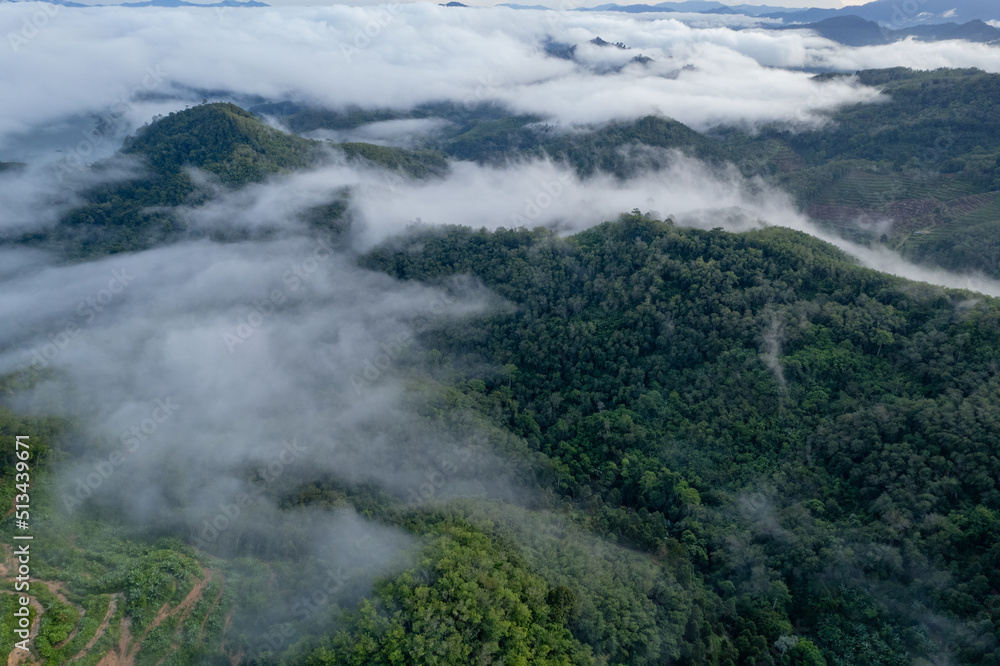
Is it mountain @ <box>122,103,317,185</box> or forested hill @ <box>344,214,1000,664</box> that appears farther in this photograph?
mountain @ <box>122,103,317,185</box>

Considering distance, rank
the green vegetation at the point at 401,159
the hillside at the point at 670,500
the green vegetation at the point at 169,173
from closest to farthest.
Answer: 1. the hillside at the point at 670,500
2. the green vegetation at the point at 169,173
3. the green vegetation at the point at 401,159

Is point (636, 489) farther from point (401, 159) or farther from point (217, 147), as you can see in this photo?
point (401, 159)

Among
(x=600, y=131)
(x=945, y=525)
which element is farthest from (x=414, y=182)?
(x=945, y=525)

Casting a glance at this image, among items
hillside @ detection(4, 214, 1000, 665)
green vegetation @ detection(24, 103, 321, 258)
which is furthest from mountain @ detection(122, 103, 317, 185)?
hillside @ detection(4, 214, 1000, 665)

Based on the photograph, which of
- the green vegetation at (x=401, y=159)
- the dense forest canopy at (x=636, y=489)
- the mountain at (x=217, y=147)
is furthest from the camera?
the green vegetation at (x=401, y=159)

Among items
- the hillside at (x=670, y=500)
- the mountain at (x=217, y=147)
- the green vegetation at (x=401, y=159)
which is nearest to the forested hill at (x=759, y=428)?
the hillside at (x=670, y=500)

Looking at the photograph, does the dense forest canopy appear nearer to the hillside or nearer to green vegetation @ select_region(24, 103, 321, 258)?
the hillside

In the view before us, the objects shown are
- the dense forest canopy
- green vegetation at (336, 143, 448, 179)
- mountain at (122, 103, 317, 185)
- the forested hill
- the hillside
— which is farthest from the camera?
green vegetation at (336, 143, 448, 179)

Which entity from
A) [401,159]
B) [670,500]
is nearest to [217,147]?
[401,159]

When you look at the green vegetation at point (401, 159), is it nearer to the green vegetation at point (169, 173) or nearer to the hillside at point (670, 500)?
the green vegetation at point (169, 173)
